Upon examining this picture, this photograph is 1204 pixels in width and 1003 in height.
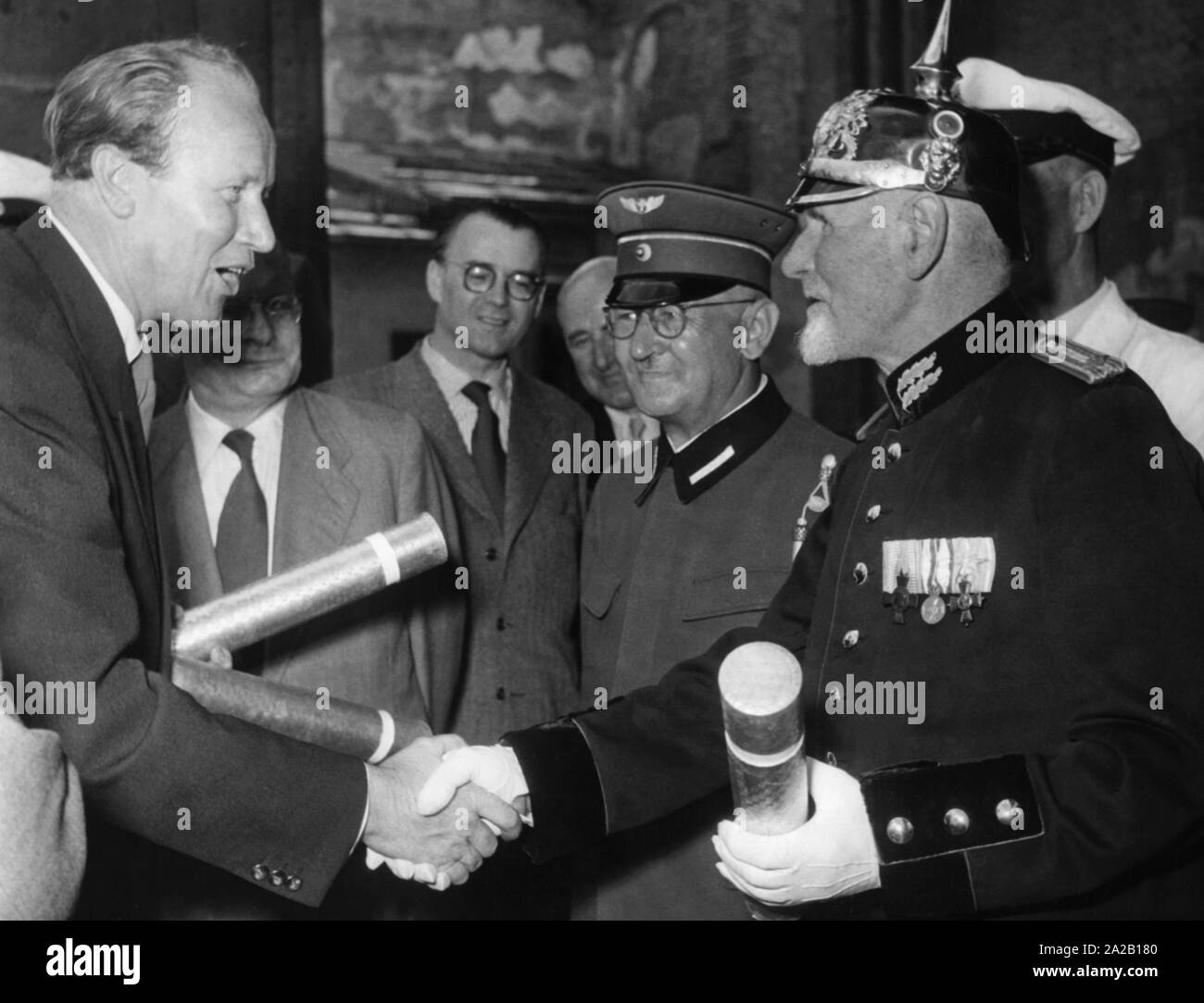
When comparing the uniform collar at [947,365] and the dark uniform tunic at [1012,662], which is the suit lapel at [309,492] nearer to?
the dark uniform tunic at [1012,662]

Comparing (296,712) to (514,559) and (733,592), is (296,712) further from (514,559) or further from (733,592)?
(514,559)

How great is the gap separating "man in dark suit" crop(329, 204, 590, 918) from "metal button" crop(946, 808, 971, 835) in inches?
90.7

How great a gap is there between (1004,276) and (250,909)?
2.25 m

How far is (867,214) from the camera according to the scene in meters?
2.61

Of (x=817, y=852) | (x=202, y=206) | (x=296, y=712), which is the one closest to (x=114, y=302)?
(x=202, y=206)

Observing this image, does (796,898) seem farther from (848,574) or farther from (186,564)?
(186,564)

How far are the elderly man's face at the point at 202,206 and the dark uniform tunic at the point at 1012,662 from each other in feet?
3.82

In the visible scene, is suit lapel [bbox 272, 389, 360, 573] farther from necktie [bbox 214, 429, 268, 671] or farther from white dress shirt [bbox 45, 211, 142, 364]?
white dress shirt [bbox 45, 211, 142, 364]

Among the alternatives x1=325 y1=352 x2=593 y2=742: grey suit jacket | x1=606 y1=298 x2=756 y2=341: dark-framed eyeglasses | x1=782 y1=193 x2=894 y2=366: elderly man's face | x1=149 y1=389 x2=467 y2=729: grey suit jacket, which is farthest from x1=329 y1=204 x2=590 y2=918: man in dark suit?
x1=782 y1=193 x2=894 y2=366: elderly man's face

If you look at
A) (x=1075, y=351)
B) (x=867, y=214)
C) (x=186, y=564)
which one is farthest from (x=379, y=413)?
(x=1075, y=351)

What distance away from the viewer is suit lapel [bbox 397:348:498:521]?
4.43 meters

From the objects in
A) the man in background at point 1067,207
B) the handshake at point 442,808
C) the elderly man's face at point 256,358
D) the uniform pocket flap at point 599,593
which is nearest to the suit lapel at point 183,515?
the elderly man's face at point 256,358

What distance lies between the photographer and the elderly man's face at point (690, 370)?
369 cm

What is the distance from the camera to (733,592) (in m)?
3.47
